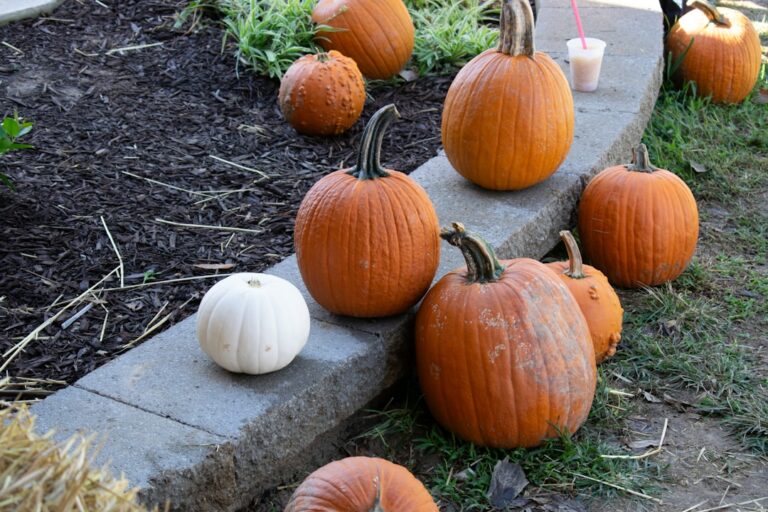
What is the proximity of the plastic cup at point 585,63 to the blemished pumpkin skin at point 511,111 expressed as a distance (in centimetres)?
104

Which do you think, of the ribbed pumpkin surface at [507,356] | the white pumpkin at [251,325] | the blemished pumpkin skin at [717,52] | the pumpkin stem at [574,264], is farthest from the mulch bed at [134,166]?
the blemished pumpkin skin at [717,52]

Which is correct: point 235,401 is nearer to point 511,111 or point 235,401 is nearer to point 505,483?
point 505,483

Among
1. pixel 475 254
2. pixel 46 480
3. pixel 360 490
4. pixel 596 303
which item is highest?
pixel 46 480

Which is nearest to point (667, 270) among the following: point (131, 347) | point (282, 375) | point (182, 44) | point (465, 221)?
point (465, 221)

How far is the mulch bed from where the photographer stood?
10.9 ft

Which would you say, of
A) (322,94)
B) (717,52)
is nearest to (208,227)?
(322,94)

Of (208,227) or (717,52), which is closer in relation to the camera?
(208,227)

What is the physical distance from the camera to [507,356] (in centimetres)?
282

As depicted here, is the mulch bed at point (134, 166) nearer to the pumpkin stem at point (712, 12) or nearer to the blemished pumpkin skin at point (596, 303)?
the blemished pumpkin skin at point (596, 303)

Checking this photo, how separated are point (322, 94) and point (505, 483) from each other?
2360mm

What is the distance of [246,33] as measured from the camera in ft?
17.6

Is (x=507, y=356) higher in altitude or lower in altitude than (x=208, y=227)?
higher

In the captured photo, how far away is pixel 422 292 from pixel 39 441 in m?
→ 1.78

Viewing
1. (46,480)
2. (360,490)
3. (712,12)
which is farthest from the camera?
(712,12)
